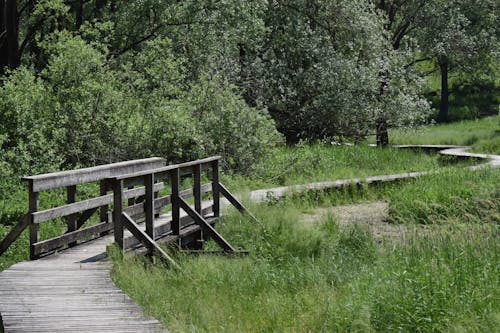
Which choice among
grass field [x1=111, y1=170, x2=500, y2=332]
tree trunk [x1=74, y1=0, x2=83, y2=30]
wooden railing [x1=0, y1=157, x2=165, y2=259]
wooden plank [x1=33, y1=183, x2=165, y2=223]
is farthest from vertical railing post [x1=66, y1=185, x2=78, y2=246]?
tree trunk [x1=74, y1=0, x2=83, y2=30]

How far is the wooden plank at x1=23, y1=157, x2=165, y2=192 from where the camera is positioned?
994 centimetres

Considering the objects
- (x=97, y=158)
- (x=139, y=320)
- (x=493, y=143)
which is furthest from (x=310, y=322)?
(x=493, y=143)

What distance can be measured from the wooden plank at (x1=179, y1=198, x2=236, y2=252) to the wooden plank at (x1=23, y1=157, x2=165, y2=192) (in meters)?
0.98

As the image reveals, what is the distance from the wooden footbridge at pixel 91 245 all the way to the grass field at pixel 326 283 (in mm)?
346

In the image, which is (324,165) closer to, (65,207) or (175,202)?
(175,202)

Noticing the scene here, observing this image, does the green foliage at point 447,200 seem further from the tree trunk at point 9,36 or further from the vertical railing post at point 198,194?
the tree trunk at point 9,36

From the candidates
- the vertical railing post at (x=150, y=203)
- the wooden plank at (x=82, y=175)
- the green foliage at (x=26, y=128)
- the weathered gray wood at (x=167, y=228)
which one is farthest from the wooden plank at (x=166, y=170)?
the green foliage at (x=26, y=128)

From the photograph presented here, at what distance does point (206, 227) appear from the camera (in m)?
12.3

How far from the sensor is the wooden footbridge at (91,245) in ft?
24.0

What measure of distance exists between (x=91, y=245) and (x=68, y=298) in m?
3.17

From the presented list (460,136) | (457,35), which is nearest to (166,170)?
(457,35)

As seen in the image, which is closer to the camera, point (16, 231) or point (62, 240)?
point (16, 231)

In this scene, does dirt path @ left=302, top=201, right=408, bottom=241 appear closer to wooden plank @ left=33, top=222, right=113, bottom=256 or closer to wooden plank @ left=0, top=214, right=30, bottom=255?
wooden plank @ left=33, top=222, right=113, bottom=256

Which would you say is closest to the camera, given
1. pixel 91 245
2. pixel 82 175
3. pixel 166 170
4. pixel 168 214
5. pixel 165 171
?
pixel 82 175
